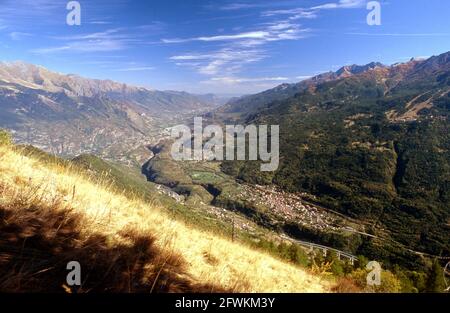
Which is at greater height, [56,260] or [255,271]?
[56,260]

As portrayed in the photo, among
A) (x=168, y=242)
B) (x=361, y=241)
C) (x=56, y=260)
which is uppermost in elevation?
(x=56, y=260)

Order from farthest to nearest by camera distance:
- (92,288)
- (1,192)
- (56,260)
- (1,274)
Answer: (1,192)
(56,260)
(92,288)
(1,274)

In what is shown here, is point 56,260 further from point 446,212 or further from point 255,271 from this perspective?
point 446,212

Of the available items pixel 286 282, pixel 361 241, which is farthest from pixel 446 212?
pixel 286 282
